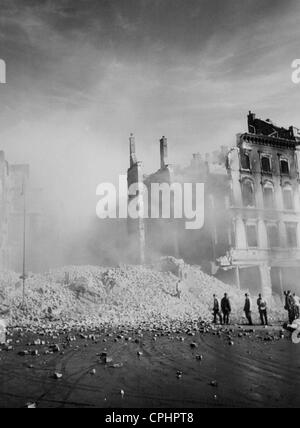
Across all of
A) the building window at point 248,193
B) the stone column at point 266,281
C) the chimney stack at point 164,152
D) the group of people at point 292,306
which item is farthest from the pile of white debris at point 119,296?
the chimney stack at point 164,152

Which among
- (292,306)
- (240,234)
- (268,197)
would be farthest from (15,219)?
(292,306)

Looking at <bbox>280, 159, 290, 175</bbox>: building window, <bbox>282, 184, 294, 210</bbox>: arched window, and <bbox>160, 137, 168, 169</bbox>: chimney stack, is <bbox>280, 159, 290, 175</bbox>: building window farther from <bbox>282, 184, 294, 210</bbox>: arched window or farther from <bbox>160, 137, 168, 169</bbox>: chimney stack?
<bbox>160, 137, 168, 169</bbox>: chimney stack

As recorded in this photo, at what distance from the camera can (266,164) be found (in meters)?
35.6

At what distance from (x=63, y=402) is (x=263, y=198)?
105ft

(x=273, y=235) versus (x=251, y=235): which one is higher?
(x=273, y=235)

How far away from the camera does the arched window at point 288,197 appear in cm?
3588

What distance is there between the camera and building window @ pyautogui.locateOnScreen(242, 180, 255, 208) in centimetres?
3394

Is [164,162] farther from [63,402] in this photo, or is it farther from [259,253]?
[63,402]

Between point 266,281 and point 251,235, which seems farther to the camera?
point 251,235

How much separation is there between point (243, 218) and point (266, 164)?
6898 millimetres

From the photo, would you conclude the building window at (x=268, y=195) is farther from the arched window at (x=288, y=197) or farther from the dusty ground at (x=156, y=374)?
the dusty ground at (x=156, y=374)

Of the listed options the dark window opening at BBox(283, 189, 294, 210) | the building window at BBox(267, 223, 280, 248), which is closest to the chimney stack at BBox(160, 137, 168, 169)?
the building window at BBox(267, 223, 280, 248)

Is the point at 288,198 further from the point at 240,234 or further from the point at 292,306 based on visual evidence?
the point at 292,306
